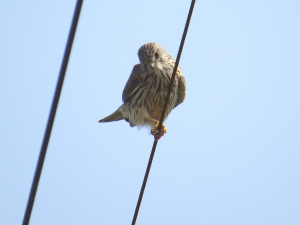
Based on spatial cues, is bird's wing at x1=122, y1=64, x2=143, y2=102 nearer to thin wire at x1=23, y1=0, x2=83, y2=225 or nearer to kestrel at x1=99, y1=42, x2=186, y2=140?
kestrel at x1=99, y1=42, x2=186, y2=140

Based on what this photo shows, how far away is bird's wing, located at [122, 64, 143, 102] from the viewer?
23.0 ft

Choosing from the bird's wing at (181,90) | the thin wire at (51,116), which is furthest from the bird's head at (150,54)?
the thin wire at (51,116)

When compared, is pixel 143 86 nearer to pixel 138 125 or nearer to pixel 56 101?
pixel 138 125

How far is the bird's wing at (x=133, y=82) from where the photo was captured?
7015 millimetres

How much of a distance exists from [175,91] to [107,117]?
5.49ft

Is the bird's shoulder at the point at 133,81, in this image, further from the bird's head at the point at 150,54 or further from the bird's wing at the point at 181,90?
the bird's wing at the point at 181,90

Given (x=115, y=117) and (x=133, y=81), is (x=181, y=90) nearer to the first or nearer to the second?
(x=133, y=81)

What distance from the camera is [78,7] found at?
101 inches

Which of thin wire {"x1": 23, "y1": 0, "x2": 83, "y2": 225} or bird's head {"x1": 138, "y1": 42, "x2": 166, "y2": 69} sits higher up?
bird's head {"x1": 138, "y1": 42, "x2": 166, "y2": 69}

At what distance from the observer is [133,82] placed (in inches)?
281

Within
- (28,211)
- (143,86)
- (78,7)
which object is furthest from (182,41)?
(143,86)

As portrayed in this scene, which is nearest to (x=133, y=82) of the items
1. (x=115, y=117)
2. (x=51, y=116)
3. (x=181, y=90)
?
(x=181, y=90)

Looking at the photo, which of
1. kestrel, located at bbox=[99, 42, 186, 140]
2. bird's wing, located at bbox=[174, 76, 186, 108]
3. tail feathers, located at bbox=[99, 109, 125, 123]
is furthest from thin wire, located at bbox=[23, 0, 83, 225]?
tail feathers, located at bbox=[99, 109, 125, 123]

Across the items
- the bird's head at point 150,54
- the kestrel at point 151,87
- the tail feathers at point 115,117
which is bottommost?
the tail feathers at point 115,117
